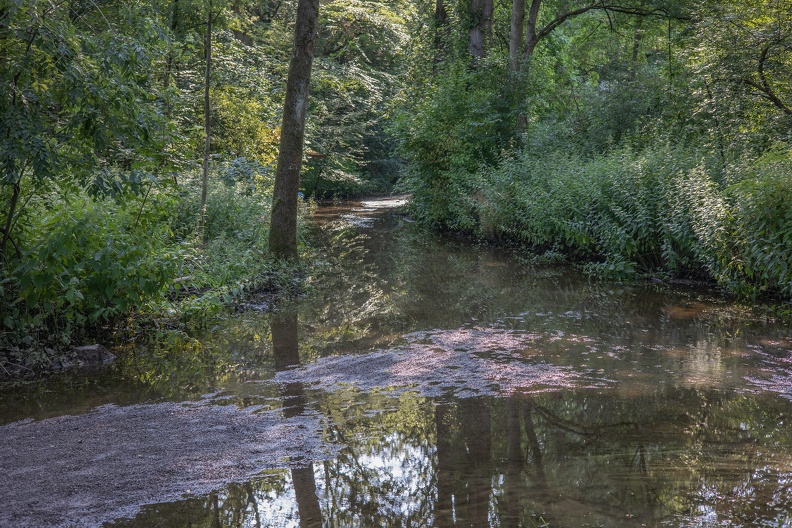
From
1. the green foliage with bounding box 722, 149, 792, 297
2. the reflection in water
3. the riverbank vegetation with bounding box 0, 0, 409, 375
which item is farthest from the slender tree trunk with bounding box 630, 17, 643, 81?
the reflection in water

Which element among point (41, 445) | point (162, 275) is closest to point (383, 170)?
point (162, 275)

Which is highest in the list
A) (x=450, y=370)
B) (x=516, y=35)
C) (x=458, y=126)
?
(x=516, y=35)

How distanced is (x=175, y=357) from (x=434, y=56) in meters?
21.1

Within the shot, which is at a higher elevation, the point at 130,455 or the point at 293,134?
the point at 293,134

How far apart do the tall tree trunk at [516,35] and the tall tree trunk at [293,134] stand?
11.2 meters

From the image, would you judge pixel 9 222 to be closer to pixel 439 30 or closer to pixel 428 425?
pixel 428 425

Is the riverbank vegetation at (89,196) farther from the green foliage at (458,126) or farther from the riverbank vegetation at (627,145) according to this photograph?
the green foliage at (458,126)

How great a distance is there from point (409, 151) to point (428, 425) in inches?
749

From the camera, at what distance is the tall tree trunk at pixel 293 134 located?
1293 centimetres

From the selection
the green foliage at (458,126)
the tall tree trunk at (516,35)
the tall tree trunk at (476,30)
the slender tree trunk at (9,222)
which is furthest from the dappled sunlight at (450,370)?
the tall tree trunk at (476,30)

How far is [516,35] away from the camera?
23000 mm

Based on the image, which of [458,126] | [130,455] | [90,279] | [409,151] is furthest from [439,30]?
[130,455]

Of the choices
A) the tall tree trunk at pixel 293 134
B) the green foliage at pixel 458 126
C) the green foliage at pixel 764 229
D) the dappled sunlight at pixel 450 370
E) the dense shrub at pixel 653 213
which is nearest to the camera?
the dappled sunlight at pixel 450 370

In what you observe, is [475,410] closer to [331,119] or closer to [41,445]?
[41,445]
